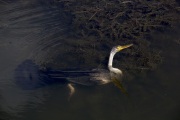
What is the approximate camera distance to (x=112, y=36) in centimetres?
711

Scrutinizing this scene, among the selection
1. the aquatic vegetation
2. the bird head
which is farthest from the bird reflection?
the aquatic vegetation

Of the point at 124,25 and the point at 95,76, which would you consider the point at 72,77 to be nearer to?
the point at 95,76

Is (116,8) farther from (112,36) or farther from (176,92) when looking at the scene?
(176,92)

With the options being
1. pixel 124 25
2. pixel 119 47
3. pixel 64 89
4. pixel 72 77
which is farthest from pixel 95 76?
pixel 124 25

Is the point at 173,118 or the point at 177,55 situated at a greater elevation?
the point at 177,55

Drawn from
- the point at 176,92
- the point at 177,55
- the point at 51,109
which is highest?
the point at 177,55

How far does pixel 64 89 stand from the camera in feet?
20.0

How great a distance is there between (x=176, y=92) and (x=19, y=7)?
4898 mm

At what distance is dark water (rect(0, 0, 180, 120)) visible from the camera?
5.59 meters

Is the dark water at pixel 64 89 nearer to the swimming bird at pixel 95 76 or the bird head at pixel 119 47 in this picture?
the swimming bird at pixel 95 76

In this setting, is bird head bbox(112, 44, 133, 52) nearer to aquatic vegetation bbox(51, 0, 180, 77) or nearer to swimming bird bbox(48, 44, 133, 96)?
swimming bird bbox(48, 44, 133, 96)

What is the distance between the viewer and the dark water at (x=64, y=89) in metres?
5.59

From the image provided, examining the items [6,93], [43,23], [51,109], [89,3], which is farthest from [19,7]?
[51,109]

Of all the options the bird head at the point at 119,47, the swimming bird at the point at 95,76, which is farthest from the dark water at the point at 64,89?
the bird head at the point at 119,47
